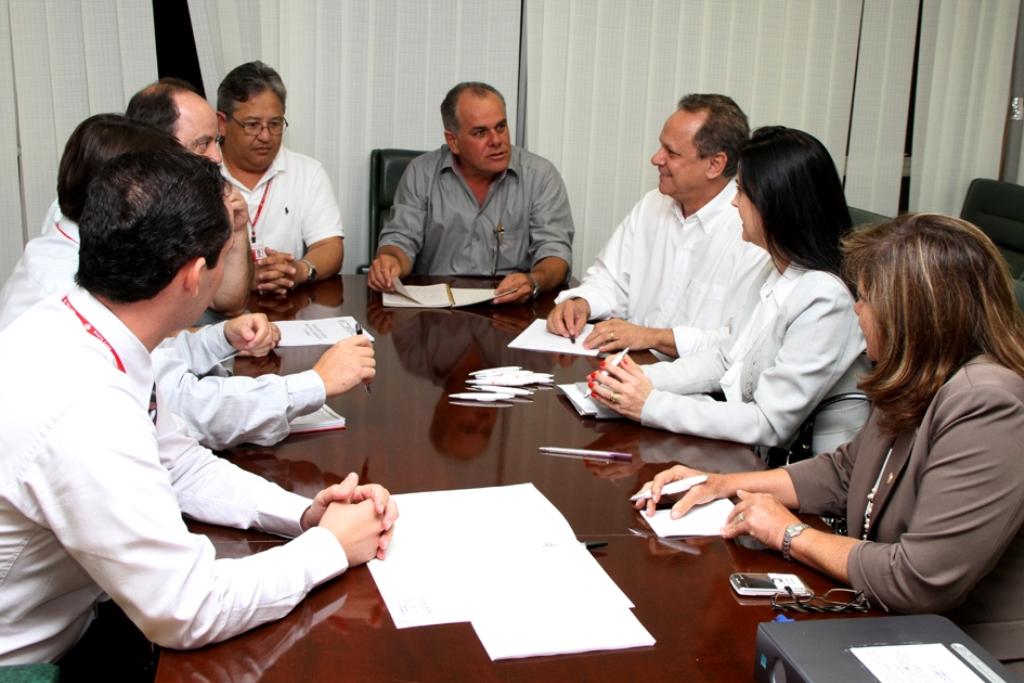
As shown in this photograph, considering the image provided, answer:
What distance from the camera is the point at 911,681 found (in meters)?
1.12

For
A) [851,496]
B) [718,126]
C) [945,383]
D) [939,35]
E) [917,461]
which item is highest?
[939,35]

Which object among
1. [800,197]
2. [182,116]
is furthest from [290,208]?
[800,197]

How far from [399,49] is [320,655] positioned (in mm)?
3267

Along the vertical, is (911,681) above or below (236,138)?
below

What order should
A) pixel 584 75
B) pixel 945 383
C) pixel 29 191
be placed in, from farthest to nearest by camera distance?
pixel 584 75, pixel 29 191, pixel 945 383

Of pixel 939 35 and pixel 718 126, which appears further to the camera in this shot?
pixel 939 35

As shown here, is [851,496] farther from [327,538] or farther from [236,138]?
[236,138]

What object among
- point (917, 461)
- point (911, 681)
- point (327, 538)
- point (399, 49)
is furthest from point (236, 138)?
point (911, 681)

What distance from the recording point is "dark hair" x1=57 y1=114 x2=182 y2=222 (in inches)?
73.5

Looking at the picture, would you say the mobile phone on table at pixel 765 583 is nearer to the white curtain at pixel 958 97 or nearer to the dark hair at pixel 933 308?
the dark hair at pixel 933 308

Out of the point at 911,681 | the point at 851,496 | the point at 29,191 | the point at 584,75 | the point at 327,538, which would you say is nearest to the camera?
the point at 911,681

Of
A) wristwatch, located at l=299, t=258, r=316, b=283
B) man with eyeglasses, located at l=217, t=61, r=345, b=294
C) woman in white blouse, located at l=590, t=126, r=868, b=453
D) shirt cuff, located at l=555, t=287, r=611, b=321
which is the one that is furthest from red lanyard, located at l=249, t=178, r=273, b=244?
woman in white blouse, located at l=590, t=126, r=868, b=453

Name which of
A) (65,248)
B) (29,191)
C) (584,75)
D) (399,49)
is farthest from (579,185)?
(65,248)

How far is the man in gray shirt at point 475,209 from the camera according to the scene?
3.69 metres
